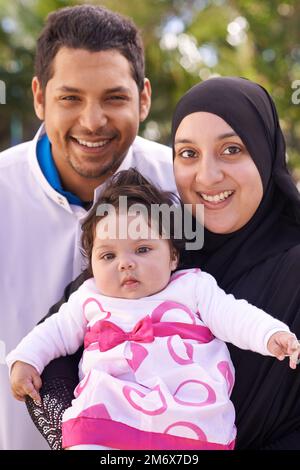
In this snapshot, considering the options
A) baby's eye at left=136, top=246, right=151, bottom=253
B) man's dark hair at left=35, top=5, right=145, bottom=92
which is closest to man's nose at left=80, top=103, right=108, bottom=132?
man's dark hair at left=35, top=5, right=145, bottom=92

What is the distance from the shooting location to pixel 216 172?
8.35 ft

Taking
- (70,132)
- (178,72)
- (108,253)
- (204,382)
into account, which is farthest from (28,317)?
(178,72)

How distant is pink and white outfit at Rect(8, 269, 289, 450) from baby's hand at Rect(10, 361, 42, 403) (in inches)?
0.9

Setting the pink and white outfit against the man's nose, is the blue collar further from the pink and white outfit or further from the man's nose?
the pink and white outfit

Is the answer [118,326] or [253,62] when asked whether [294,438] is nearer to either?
[118,326]

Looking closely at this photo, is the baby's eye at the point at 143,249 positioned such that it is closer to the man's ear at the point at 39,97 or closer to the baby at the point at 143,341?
the baby at the point at 143,341

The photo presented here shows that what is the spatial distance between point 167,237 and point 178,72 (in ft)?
32.5

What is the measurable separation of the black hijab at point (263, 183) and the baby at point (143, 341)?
0.16m

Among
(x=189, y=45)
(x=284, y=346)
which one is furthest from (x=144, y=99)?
(x=189, y=45)

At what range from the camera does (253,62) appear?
12.5 meters

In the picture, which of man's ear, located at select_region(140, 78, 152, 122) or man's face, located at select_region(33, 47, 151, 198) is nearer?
man's face, located at select_region(33, 47, 151, 198)

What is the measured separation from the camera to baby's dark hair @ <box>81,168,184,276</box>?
102 inches

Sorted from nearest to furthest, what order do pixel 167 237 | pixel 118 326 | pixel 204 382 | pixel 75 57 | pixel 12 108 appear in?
pixel 204 382 → pixel 118 326 → pixel 167 237 → pixel 75 57 → pixel 12 108

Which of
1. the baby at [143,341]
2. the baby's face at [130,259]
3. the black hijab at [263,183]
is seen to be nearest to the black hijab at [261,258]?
the black hijab at [263,183]
